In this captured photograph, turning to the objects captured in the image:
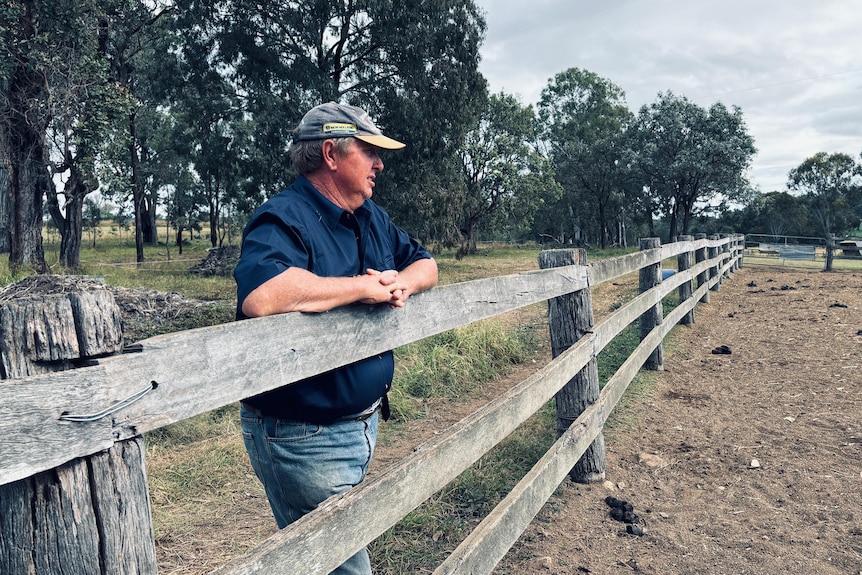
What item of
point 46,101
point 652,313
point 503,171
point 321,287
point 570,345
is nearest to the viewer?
point 321,287

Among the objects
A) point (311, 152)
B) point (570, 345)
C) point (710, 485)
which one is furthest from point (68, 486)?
point (710, 485)

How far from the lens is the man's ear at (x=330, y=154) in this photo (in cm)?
212

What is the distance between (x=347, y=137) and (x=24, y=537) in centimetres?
148

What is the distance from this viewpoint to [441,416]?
19.9 ft

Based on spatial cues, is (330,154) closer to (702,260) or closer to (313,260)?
(313,260)

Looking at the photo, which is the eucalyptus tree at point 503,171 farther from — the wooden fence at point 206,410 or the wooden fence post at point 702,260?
the wooden fence at point 206,410

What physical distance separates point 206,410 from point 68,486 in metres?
0.33

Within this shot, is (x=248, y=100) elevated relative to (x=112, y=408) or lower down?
elevated

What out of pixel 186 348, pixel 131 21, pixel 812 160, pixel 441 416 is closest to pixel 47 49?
pixel 131 21

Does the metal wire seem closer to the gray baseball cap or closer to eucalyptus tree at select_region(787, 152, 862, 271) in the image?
the gray baseball cap

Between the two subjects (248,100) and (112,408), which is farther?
(248,100)

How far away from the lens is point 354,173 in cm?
215

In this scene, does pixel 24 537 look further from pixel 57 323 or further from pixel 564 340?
pixel 564 340

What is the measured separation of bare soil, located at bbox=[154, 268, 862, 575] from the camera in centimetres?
326
